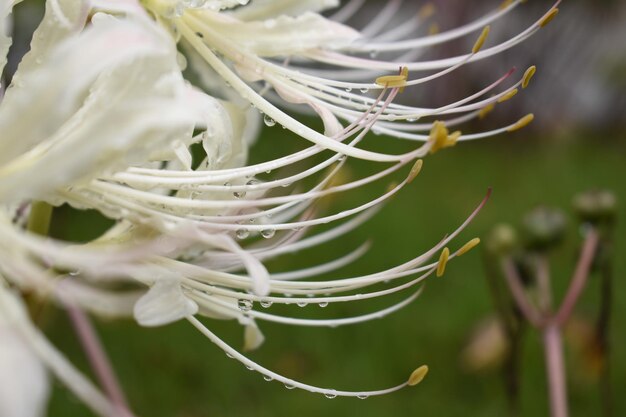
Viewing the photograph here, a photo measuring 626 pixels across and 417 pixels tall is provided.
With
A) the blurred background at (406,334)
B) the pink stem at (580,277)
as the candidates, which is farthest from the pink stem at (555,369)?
the blurred background at (406,334)

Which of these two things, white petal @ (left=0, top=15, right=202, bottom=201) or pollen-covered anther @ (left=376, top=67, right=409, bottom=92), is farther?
pollen-covered anther @ (left=376, top=67, right=409, bottom=92)

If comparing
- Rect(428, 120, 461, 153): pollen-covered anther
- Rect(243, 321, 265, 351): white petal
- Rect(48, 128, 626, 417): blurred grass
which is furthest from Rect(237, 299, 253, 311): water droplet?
Rect(48, 128, 626, 417): blurred grass

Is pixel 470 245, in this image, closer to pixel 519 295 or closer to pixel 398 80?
pixel 398 80

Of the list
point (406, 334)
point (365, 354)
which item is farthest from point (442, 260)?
point (406, 334)

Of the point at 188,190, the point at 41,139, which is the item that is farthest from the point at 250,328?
the point at 41,139

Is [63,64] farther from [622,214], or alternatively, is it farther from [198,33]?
[622,214]

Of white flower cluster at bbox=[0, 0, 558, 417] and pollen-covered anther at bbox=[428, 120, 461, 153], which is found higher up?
pollen-covered anther at bbox=[428, 120, 461, 153]

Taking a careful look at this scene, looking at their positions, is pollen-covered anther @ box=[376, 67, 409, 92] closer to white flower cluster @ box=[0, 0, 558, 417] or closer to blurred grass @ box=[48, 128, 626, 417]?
white flower cluster @ box=[0, 0, 558, 417]
